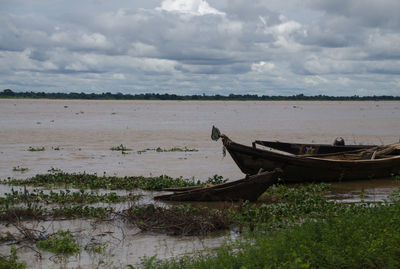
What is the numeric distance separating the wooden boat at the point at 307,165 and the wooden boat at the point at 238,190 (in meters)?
2.13

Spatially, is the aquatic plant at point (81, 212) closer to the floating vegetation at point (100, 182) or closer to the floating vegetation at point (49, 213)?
the floating vegetation at point (49, 213)

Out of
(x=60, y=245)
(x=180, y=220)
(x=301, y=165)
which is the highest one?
(x=301, y=165)

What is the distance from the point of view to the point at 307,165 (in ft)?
40.9

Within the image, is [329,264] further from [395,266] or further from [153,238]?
[153,238]

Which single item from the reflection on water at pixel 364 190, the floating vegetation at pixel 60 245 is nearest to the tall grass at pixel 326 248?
the floating vegetation at pixel 60 245

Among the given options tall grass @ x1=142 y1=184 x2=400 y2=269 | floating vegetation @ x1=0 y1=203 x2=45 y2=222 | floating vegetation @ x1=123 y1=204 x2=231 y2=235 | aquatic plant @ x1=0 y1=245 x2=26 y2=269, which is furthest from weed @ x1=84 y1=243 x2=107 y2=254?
floating vegetation @ x1=0 y1=203 x2=45 y2=222

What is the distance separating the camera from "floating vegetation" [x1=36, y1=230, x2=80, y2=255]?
712 centimetres

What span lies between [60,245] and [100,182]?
16.6 ft

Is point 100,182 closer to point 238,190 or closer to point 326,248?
point 238,190

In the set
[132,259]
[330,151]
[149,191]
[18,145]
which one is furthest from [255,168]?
[18,145]

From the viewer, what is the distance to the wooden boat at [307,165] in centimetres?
1230

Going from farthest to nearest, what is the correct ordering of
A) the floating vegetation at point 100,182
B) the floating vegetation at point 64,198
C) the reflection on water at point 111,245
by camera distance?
1. the floating vegetation at point 100,182
2. the floating vegetation at point 64,198
3. the reflection on water at point 111,245

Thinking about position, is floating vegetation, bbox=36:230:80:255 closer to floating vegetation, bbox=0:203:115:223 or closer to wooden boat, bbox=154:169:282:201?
floating vegetation, bbox=0:203:115:223

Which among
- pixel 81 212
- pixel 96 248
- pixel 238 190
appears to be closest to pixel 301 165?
pixel 238 190
